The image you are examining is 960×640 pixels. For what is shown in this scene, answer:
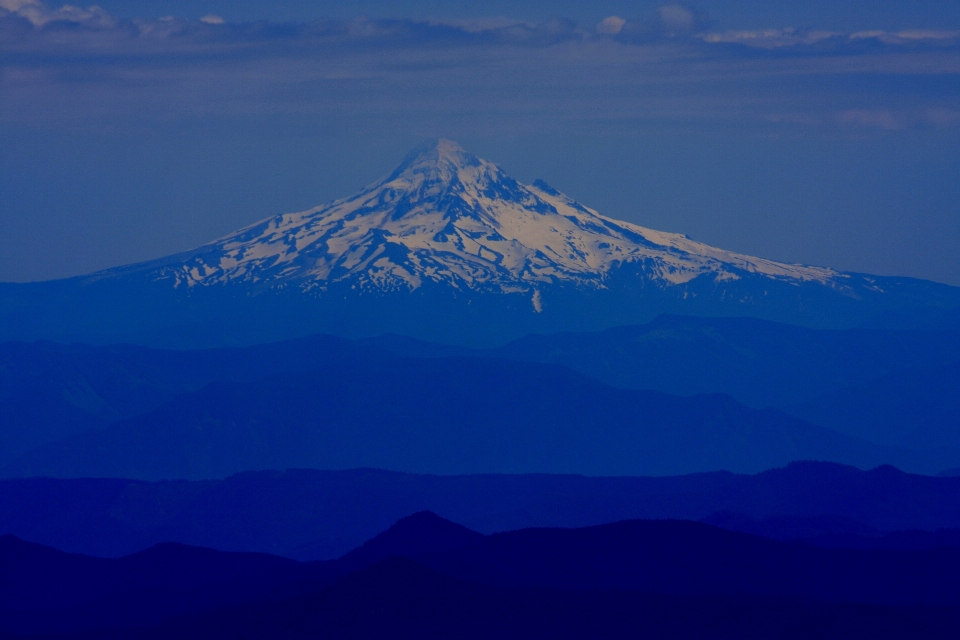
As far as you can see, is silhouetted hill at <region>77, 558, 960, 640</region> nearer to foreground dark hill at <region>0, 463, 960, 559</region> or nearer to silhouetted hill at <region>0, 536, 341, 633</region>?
silhouetted hill at <region>0, 536, 341, 633</region>

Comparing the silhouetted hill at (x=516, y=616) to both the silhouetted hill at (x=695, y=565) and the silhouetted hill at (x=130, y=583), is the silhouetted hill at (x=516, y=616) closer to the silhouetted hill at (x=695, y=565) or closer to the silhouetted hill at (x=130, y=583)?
the silhouetted hill at (x=695, y=565)

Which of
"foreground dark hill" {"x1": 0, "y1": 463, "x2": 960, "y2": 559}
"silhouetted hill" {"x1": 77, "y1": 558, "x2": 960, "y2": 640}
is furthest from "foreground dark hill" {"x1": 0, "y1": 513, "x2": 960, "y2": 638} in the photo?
"foreground dark hill" {"x1": 0, "y1": 463, "x2": 960, "y2": 559}

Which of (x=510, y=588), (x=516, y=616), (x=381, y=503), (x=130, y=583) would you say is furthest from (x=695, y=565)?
(x=381, y=503)

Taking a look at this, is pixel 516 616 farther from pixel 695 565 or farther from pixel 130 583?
pixel 130 583

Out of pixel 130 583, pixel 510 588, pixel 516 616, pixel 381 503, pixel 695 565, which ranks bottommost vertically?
pixel 516 616

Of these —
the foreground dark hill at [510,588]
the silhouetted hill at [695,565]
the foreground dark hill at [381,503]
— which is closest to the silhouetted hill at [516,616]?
the foreground dark hill at [510,588]

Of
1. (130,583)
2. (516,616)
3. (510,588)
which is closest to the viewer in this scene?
(516,616)
